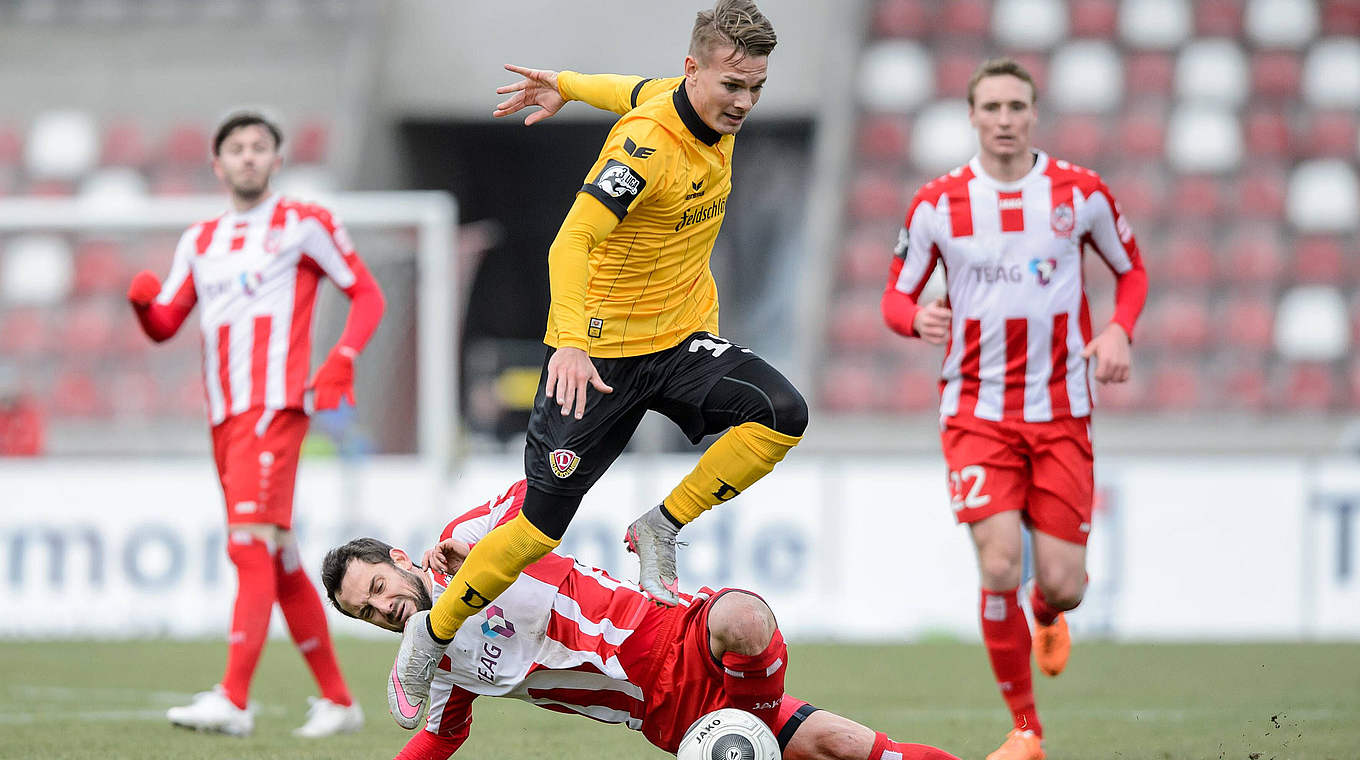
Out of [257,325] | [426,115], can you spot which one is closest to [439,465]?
[257,325]

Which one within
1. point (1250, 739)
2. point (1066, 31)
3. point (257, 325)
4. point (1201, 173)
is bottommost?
point (1250, 739)

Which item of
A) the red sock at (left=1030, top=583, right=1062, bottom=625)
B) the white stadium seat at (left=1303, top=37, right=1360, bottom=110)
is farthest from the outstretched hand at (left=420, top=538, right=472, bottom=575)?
the white stadium seat at (left=1303, top=37, right=1360, bottom=110)

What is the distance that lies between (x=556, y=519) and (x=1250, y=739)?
2.75 metres

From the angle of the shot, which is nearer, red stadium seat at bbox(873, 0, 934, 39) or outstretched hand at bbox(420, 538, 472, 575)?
outstretched hand at bbox(420, 538, 472, 575)

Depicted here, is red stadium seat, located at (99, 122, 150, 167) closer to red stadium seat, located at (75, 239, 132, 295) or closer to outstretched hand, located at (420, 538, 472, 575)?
red stadium seat, located at (75, 239, 132, 295)

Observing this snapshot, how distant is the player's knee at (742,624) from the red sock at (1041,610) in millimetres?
1688

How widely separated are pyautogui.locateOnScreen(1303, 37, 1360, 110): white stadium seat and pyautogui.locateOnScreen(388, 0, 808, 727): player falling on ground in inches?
510

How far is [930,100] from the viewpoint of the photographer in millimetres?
16562

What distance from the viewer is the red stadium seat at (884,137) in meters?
16.3

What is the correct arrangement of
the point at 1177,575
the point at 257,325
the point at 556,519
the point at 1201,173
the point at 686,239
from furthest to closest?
the point at 1201,173
the point at 1177,575
the point at 257,325
the point at 686,239
the point at 556,519

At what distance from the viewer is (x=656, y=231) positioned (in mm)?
4859

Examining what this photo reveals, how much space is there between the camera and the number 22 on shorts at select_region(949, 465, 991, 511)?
5.41m

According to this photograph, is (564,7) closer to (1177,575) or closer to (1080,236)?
(1177,575)

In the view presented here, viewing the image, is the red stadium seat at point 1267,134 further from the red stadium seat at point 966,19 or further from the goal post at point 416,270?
the goal post at point 416,270
